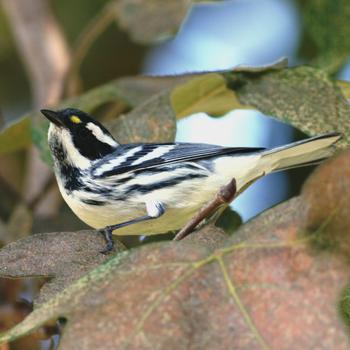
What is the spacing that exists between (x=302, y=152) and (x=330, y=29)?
69cm

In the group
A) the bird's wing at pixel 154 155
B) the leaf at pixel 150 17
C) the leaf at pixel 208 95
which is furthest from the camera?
the leaf at pixel 150 17

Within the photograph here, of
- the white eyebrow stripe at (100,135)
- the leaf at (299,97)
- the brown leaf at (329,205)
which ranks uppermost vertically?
the brown leaf at (329,205)

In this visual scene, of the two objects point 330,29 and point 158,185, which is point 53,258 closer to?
point 158,185

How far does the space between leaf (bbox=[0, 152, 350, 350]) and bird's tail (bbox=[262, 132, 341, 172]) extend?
0.47 metres

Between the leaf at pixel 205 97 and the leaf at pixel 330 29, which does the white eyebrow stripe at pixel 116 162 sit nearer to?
the leaf at pixel 205 97

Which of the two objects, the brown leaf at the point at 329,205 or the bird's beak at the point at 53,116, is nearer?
the brown leaf at the point at 329,205

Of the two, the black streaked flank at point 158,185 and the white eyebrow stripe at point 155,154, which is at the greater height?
the white eyebrow stripe at point 155,154

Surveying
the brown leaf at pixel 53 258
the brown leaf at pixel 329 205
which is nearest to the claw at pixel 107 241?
the brown leaf at pixel 53 258

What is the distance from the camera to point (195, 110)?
5.98 feet

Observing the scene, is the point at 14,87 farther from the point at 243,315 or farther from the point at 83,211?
the point at 243,315

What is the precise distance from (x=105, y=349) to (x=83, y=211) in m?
0.81

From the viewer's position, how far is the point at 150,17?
7.06ft

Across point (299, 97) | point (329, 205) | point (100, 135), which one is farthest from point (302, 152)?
point (329, 205)

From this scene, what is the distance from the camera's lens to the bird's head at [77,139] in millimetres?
1874
